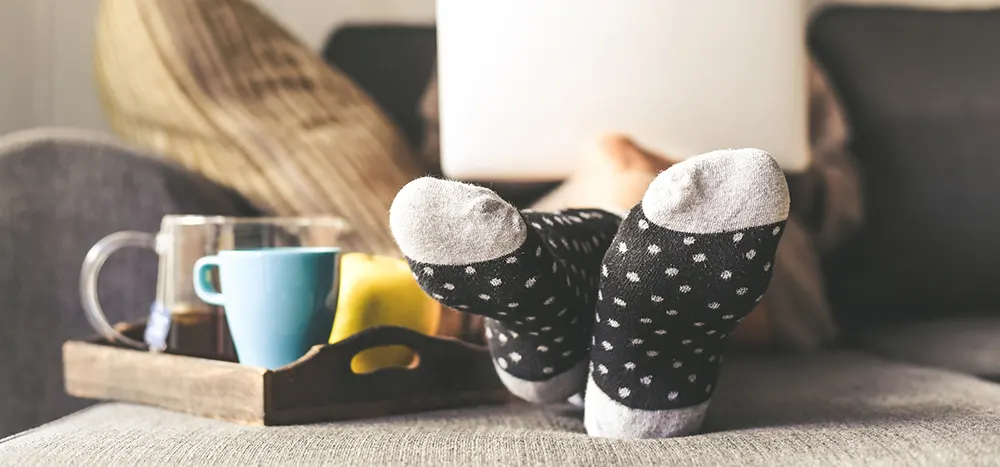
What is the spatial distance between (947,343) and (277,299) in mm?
826

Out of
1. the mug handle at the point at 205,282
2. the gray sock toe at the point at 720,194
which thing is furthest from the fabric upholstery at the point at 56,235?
the gray sock toe at the point at 720,194

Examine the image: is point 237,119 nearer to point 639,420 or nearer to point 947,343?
point 639,420

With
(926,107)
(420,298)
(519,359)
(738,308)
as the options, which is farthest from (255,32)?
(926,107)

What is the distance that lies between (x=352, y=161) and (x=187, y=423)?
0.44 meters

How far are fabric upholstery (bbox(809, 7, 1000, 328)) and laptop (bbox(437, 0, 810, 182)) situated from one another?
1.90 ft

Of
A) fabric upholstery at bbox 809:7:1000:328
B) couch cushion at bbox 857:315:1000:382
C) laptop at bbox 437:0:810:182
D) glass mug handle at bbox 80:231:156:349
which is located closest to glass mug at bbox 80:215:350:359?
glass mug handle at bbox 80:231:156:349

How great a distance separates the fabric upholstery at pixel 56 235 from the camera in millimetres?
857

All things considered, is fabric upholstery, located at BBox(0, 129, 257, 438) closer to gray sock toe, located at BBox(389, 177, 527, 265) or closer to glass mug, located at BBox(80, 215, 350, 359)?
glass mug, located at BBox(80, 215, 350, 359)

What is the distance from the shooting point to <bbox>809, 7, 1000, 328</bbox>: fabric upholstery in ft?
4.48

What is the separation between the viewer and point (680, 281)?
513 mm

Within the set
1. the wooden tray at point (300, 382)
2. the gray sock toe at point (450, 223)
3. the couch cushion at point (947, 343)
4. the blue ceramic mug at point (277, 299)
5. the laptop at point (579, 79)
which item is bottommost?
the couch cushion at point (947, 343)

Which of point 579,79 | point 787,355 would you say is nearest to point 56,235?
point 579,79

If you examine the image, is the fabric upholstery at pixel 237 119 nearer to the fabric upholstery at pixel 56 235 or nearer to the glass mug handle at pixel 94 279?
the fabric upholstery at pixel 56 235

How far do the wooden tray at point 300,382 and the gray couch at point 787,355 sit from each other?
0.06 ft
